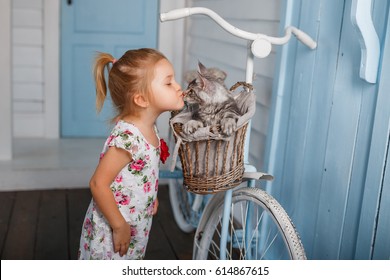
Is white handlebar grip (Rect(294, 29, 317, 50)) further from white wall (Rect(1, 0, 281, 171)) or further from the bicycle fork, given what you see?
white wall (Rect(1, 0, 281, 171))

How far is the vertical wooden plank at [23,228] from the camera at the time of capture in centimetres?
253

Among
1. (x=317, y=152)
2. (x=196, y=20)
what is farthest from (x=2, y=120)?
(x=317, y=152)

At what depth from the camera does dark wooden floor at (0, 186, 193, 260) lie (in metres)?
2.58

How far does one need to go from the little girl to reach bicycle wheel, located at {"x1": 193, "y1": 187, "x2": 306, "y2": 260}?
32cm

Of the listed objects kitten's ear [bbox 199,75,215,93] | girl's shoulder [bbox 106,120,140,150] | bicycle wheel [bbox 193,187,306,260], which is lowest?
bicycle wheel [bbox 193,187,306,260]

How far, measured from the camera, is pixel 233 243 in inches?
84.9

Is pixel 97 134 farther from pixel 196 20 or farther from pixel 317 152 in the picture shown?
pixel 317 152

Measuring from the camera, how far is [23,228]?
2.84 m

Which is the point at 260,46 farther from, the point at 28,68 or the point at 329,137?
the point at 28,68

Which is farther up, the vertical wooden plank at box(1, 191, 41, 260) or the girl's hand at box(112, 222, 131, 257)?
the girl's hand at box(112, 222, 131, 257)

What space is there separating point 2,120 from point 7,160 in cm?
27

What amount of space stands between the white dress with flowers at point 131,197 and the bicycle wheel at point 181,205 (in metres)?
1.07

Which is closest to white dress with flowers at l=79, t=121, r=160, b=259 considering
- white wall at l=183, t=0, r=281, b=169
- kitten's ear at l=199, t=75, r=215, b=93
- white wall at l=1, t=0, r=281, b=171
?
kitten's ear at l=199, t=75, r=215, b=93

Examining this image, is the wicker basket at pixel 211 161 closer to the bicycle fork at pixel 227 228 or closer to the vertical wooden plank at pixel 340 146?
the bicycle fork at pixel 227 228
